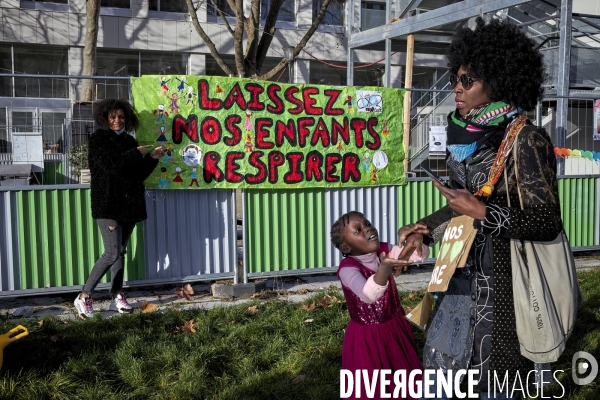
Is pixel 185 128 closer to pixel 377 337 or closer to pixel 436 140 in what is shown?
pixel 436 140

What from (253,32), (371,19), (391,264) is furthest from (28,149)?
(253,32)

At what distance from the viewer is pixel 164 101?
708cm

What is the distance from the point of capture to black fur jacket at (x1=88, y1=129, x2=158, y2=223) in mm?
6449

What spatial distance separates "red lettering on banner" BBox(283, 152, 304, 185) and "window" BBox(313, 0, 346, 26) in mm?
20143

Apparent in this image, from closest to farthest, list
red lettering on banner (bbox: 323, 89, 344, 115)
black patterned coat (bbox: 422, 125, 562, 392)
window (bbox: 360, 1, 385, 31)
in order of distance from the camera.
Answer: black patterned coat (bbox: 422, 125, 562, 392) → red lettering on banner (bbox: 323, 89, 344, 115) → window (bbox: 360, 1, 385, 31)

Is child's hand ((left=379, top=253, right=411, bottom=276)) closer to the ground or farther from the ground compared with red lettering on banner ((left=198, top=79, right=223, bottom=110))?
closer to the ground

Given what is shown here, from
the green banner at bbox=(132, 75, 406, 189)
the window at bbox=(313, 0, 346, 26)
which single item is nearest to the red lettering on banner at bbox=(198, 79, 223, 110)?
the green banner at bbox=(132, 75, 406, 189)

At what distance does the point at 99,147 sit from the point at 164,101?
0.97 meters

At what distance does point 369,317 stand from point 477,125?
52.7 inches

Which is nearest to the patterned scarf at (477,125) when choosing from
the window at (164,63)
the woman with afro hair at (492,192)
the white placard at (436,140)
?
the woman with afro hair at (492,192)

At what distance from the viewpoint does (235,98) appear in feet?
24.1

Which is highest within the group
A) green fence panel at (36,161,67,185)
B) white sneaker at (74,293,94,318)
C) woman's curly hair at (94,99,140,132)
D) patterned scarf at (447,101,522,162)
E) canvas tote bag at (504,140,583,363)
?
woman's curly hair at (94,99,140,132)

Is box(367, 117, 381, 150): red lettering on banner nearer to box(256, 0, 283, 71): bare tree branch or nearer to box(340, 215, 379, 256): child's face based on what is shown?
box(340, 215, 379, 256): child's face

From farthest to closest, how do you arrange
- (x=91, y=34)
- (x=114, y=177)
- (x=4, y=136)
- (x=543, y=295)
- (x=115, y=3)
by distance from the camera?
(x=115, y=3), (x=91, y=34), (x=4, y=136), (x=114, y=177), (x=543, y=295)
